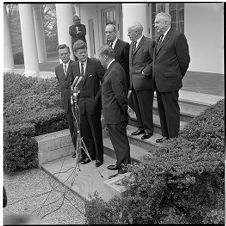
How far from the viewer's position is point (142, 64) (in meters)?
4.88

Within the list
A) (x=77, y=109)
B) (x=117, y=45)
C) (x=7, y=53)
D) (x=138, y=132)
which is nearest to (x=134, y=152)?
(x=138, y=132)

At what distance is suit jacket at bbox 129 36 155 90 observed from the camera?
4.80 meters

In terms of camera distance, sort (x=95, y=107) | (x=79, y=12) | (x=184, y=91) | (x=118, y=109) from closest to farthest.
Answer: (x=118, y=109) → (x=95, y=107) → (x=184, y=91) → (x=79, y=12)

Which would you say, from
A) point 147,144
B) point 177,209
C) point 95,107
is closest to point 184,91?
point 147,144

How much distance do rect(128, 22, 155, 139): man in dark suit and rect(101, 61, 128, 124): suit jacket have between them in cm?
80

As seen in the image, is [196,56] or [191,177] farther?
[196,56]

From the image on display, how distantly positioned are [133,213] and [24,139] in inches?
120

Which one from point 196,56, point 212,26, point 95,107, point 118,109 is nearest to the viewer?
point 118,109

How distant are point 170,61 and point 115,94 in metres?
0.97

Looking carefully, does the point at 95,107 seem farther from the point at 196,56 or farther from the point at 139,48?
the point at 196,56

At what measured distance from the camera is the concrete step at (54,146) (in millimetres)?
5543

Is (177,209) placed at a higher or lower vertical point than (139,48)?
lower

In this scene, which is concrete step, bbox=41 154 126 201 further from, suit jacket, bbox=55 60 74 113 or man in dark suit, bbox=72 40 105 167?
suit jacket, bbox=55 60 74 113

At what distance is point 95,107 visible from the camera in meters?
4.78
